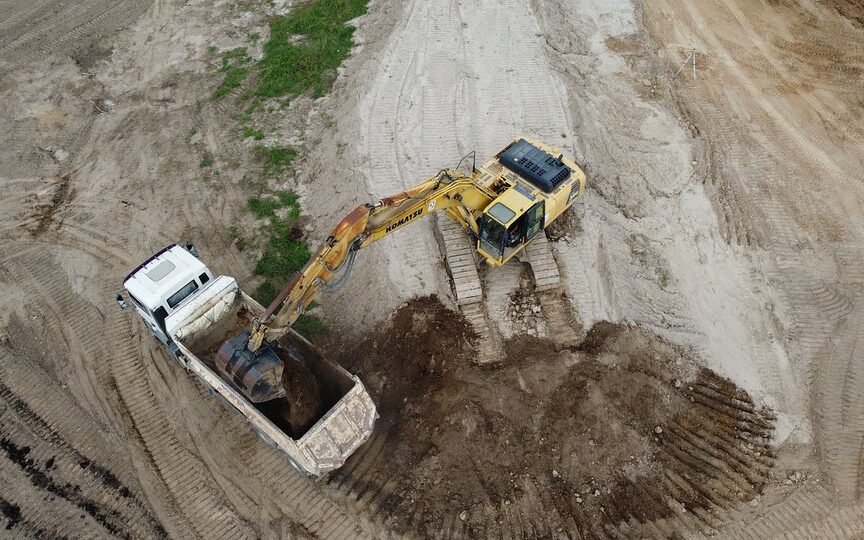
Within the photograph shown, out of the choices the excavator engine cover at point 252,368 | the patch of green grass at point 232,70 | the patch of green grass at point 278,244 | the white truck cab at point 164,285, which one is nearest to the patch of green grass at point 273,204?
the patch of green grass at point 278,244

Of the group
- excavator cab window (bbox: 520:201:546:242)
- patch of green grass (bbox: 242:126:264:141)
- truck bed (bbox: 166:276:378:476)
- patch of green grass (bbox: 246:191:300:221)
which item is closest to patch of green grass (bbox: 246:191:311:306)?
patch of green grass (bbox: 246:191:300:221)

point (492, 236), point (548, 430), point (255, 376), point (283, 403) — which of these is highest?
point (255, 376)

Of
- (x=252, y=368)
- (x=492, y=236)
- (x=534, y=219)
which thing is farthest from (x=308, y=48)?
(x=252, y=368)

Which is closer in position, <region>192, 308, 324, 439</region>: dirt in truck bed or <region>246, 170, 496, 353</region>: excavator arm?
<region>246, 170, 496, 353</region>: excavator arm

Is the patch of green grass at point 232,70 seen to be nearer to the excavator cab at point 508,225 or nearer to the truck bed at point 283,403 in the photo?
the truck bed at point 283,403

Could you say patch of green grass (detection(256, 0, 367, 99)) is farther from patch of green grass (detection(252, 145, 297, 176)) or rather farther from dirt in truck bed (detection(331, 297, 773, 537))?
dirt in truck bed (detection(331, 297, 773, 537))

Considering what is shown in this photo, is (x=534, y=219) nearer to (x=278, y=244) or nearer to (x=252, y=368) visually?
(x=278, y=244)

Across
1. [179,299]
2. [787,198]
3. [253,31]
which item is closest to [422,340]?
[179,299]
